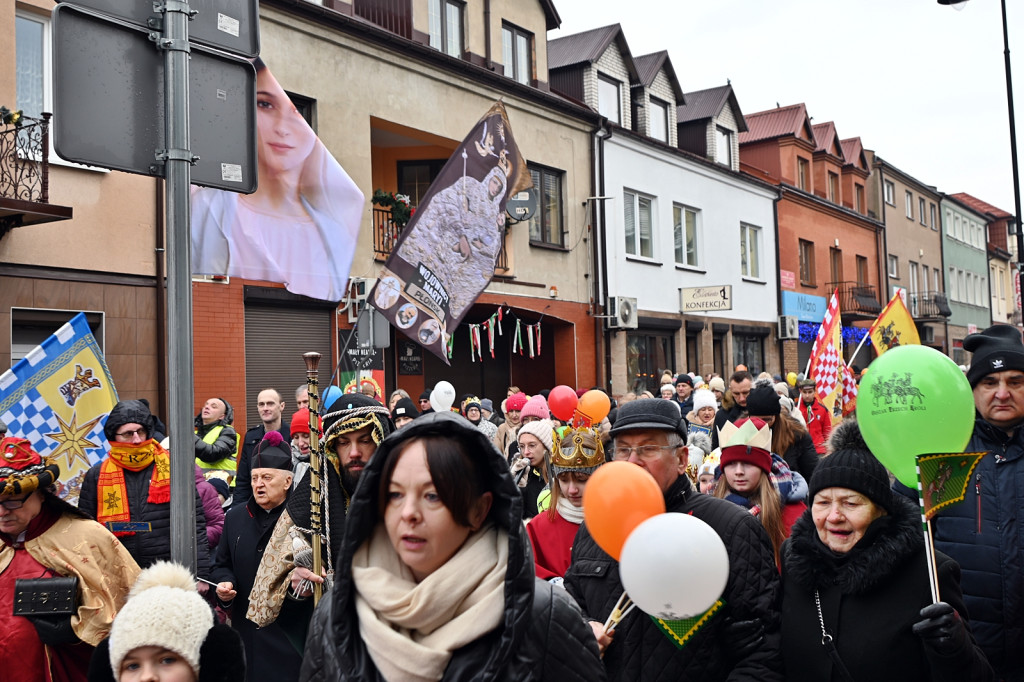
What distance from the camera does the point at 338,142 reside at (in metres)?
14.8

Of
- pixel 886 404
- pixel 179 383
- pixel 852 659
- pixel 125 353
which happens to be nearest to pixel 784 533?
pixel 886 404

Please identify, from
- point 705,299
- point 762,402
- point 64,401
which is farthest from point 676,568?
point 705,299

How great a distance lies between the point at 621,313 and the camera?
69.6 ft

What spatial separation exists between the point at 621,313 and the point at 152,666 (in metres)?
18.8

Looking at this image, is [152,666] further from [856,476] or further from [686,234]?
[686,234]

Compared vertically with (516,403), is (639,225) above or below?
above

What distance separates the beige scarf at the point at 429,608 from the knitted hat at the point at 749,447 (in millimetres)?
3177

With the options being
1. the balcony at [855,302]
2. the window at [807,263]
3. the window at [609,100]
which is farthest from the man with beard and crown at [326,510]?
the balcony at [855,302]

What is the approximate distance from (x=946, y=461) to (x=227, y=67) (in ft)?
9.92

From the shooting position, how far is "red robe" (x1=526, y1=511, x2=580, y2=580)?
4746mm

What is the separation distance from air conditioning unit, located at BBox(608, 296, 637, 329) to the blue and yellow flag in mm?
15301

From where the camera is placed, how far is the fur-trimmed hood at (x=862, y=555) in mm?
3150

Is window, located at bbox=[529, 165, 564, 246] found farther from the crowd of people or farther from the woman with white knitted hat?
the woman with white knitted hat

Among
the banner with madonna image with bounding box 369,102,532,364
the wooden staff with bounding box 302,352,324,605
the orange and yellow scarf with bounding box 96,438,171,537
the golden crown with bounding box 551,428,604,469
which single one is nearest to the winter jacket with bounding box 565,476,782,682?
the wooden staff with bounding box 302,352,324,605
